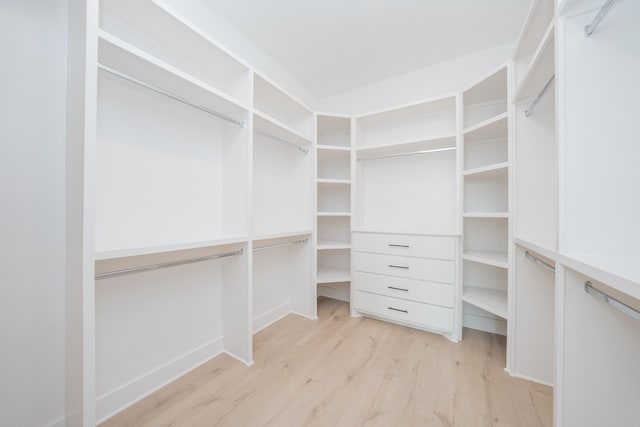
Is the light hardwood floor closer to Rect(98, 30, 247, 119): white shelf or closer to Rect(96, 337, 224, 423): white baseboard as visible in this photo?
Rect(96, 337, 224, 423): white baseboard

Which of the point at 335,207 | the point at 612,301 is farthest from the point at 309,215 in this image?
the point at 612,301

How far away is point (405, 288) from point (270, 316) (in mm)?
1284

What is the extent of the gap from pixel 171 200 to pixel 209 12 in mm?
1414

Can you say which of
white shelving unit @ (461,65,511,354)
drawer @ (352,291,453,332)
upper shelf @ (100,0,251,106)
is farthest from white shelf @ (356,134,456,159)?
drawer @ (352,291,453,332)

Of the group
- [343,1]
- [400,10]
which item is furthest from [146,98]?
[400,10]

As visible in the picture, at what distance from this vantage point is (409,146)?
7.37 ft

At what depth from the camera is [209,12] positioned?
66.9 inches

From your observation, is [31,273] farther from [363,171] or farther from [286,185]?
[363,171]

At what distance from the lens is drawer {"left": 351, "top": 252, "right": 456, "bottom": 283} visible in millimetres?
A: 1921

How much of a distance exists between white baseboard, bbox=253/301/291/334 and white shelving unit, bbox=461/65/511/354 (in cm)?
163

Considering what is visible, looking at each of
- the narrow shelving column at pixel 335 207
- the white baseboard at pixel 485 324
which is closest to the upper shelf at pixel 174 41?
the narrow shelving column at pixel 335 207

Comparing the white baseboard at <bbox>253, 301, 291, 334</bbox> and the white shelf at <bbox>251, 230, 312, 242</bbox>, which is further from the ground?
the white shelf at <bbox>251, 230, 312, 242</bbox>

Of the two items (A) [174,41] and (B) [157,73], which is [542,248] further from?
(A) [174,41]

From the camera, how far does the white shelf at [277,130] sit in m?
1.77
